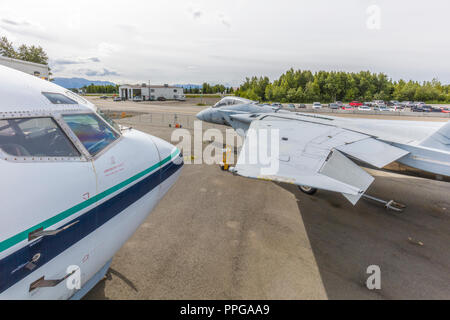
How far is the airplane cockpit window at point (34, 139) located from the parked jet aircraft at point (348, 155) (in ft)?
11.1

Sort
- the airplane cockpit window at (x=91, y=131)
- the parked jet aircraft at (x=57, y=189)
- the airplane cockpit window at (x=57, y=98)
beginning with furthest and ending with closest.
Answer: the airplane cockpit window at (x=91, y=131), the airplane cockpit window at (x=57, y=98), the parked jet aircraft at (x=57, y=189)

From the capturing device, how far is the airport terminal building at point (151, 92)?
80625 mm

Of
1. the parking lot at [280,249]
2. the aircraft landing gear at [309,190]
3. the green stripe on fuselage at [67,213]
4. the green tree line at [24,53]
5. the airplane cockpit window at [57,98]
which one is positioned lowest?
the parking lot at [280,249]

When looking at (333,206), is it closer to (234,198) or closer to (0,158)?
(234,198)

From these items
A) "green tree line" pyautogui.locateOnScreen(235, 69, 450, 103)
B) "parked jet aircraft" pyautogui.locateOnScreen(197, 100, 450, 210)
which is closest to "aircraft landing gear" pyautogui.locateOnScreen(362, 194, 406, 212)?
"parked jet aircraft" pyautogui.locateOnScreen(197, 100, 450, 210)

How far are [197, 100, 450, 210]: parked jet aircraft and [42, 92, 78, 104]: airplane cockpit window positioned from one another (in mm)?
3380

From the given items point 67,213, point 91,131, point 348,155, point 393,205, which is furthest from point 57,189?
point 393,205

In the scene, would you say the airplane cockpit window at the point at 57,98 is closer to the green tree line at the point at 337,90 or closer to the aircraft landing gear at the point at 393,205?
the aircraft landing gear at the point at 393,205

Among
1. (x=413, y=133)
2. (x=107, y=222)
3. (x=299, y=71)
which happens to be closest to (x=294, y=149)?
(x=107, y=222)

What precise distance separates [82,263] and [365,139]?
8.14m

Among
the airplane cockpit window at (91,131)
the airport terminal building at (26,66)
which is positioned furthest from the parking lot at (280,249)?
the airport terminal building at (26,66)

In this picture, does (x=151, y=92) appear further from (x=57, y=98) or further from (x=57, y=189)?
(x=57, y=189)

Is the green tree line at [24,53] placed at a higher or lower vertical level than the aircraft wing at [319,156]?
higher

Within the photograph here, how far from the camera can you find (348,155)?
6164 mm
